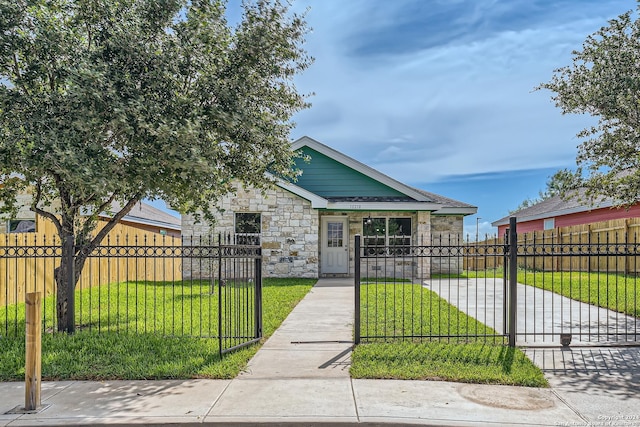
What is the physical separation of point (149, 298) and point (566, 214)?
20638 mm

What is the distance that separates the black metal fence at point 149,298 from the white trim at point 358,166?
21.0ft

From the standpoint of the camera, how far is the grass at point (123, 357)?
6.33 m

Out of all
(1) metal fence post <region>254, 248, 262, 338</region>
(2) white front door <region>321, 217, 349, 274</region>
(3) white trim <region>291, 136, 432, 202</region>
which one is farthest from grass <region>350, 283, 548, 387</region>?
(2) white front door <region>321, 217, 349, 274</region>

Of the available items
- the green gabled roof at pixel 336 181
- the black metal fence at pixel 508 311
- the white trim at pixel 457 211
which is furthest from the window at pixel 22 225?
the white trim at pixel 457 211

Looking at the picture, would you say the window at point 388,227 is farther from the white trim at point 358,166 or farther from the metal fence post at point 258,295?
the metal fence post at point 258,295

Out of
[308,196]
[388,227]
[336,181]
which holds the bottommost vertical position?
[388,227]

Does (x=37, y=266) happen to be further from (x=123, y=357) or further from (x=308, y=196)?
(x=308, y=196)

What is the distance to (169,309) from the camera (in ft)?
38.4

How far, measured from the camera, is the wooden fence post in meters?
5.21

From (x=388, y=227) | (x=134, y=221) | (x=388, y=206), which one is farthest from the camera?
(x=134, y=221)

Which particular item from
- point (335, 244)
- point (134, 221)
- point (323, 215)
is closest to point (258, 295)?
point (323, 215)

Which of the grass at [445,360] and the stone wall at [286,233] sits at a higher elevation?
the stone wall at [286,233]

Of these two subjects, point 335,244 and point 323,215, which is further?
point 335,244

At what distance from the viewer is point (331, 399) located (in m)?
5.38
